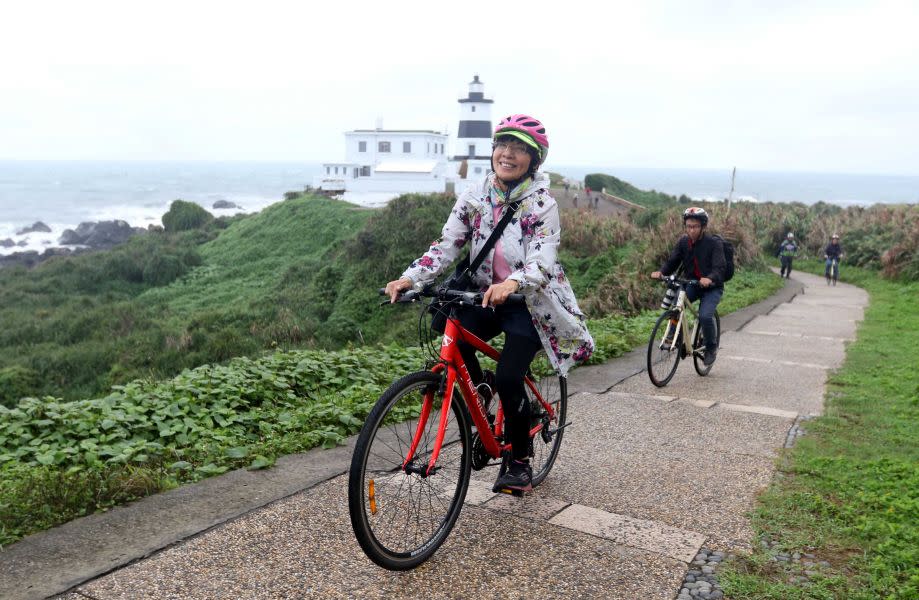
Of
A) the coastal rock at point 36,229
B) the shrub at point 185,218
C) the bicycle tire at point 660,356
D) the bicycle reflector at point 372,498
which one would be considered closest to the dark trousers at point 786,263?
the bicycle tire at point 660,356

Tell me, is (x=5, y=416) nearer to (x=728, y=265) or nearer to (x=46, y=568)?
(x=46, y=568)

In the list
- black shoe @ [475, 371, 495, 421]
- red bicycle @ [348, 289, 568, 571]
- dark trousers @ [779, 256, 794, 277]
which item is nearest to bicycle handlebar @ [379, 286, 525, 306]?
red bicycle @ [348, 289, 568, 571]

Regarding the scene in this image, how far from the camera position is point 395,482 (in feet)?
11.2

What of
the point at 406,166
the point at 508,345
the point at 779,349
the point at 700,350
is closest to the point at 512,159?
the point at 508,345

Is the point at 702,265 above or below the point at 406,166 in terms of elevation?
below

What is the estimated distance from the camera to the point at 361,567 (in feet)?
11.5

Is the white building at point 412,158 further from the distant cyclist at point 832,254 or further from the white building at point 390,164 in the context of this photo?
the distant cyclist at point 832,254

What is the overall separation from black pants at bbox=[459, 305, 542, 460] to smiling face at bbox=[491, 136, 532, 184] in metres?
0.67

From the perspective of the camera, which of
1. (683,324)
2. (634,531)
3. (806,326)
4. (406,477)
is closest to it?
(406,477)

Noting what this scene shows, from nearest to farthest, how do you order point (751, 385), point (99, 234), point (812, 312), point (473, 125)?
1. point (751, 385)
2. point (812, 312)
3. point (99, 234)
4. point (473, 125)

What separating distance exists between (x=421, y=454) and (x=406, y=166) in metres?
58.8

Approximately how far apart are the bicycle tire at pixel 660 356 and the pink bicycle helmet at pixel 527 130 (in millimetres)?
4333

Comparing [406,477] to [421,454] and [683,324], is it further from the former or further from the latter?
[683,324]

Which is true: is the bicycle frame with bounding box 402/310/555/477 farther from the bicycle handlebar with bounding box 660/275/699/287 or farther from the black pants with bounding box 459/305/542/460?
the bicycle handlebar with bounding box 660/275/699/287
